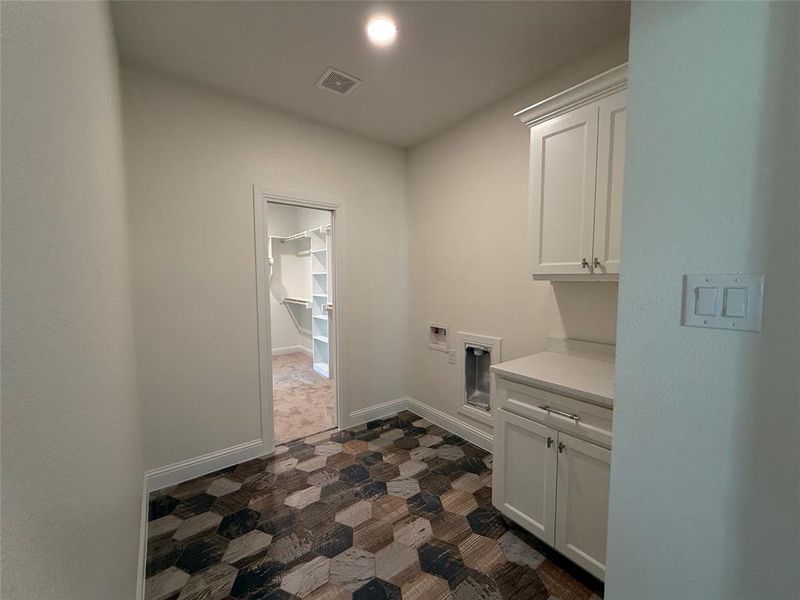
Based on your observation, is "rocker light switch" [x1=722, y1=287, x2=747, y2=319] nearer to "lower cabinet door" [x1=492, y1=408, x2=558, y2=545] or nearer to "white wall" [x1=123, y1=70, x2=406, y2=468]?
"lower cabinet door" [x1=492, y1=408, x2=558, y2=545]

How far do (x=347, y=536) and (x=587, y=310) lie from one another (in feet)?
6.06

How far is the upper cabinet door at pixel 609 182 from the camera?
1.54m

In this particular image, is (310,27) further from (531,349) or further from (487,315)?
(531,349)

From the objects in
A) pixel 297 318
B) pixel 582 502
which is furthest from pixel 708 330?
pixel 297 318

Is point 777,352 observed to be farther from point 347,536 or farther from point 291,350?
point 291,350

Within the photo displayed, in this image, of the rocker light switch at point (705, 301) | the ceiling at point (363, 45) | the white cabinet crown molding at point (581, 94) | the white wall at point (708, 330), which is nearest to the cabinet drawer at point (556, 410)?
the white wall at point (708, 330)

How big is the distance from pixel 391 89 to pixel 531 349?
2015 mm

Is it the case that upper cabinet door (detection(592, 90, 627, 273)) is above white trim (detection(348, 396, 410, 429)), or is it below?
above

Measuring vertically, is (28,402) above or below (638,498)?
above

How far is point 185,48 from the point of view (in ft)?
6.05

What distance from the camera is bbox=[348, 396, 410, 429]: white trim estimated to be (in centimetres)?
300

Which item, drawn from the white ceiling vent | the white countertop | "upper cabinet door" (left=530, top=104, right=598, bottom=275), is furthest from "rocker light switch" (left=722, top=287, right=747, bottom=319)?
the white ceiling vent

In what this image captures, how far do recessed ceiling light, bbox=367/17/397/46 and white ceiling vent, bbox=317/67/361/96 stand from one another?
0.35 metres

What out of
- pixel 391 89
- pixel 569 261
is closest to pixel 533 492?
pixel 569 261
